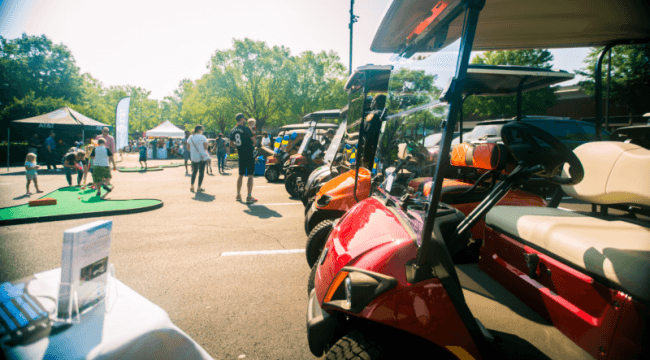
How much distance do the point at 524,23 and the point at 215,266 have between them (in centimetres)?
393

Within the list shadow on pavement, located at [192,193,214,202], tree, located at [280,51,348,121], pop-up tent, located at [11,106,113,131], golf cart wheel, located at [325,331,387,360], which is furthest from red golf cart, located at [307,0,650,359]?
tree, located at [280,51,348,121]

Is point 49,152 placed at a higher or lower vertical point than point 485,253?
higher

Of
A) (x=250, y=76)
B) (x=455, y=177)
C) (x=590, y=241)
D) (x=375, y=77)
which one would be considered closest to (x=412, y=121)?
(x=590, y=241)

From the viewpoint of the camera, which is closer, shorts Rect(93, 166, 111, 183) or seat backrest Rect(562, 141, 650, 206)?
seat backrest Rect(562, 141, 650, 206)

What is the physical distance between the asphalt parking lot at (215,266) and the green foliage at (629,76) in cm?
300

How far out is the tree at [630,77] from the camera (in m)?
2.16

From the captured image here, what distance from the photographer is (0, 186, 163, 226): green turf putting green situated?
5809 millimetres

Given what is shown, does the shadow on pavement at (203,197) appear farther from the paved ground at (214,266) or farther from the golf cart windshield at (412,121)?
the golf cart windshield at (412,121)

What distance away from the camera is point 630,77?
2.34 metres

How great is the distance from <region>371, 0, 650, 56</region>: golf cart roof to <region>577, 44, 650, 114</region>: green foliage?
0.12 m

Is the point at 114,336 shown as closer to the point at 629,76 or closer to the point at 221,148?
the point at 629,76

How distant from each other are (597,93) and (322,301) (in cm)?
299

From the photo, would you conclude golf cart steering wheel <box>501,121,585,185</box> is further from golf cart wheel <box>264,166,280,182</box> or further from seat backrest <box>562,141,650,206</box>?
golf cart wheel <box>264,166,280,182</box>

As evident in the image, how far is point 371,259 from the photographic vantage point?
1.40 m
